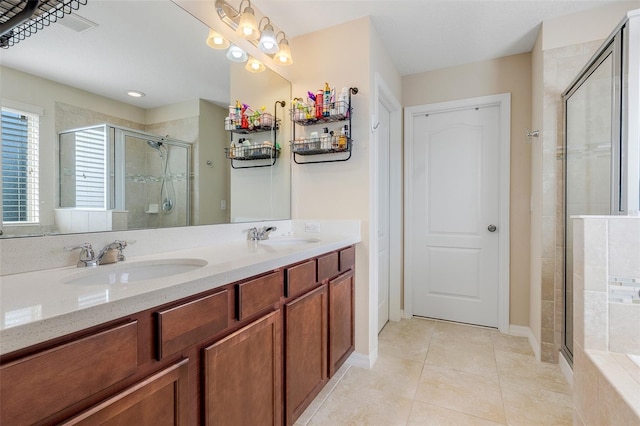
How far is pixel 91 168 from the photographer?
45.8 inches

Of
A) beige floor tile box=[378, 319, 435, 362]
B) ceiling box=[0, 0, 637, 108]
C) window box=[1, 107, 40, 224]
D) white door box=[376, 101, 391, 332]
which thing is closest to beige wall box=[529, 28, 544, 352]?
ceiling box=[0, 0, 637, 108]

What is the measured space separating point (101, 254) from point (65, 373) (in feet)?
1.98

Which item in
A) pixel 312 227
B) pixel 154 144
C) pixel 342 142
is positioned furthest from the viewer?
pixel 312 227

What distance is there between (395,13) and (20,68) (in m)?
2.05

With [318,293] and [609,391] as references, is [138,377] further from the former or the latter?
[609,391]

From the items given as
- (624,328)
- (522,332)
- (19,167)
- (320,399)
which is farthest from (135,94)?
(522,332)

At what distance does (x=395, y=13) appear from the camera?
204cm

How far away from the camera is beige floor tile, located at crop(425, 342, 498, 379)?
80.7 inches

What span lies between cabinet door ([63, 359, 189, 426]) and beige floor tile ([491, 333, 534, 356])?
2397 mm

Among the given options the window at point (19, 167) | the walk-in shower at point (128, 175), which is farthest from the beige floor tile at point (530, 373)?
the window at point (19, 167)

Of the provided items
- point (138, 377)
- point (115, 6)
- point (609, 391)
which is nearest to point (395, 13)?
point (115, 6)

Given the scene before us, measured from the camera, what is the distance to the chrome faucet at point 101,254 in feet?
3.48

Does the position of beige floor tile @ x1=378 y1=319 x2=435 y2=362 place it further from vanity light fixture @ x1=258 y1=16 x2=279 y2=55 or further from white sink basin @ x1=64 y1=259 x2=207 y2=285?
vanity light fixture @ x1=258 y1=16 x2=279 y2=55

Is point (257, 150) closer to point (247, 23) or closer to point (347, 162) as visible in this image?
point (347, 162)
